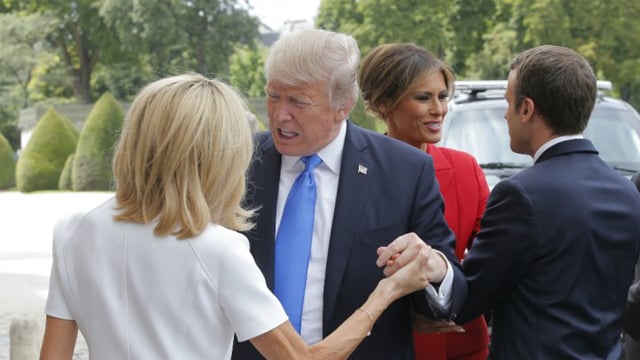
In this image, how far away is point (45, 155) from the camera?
36.6 m

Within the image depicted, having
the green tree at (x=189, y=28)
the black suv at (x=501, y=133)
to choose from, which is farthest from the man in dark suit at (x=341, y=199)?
the green tree at (x=189, y=28)

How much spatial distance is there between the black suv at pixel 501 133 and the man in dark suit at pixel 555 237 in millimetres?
4948

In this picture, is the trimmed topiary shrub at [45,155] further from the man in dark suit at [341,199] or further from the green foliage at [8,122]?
the man in dark suit at [341,199]

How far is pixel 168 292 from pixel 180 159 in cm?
34

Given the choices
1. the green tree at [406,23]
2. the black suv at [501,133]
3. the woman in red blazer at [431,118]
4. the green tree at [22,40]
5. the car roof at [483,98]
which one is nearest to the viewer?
the woman in red blazer at [431,118]

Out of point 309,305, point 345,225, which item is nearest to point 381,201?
Result: point 345,225

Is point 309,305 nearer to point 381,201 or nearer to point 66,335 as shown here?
point 381,201

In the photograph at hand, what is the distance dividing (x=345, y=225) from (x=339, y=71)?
1.67 feet

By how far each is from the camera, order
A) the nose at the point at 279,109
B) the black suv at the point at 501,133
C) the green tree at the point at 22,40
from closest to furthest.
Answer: the nose at the point at 279,109
the black suv at the point at 501,133
the green tree at the point at 22,40

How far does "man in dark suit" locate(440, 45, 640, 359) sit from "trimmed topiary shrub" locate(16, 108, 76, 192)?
3445 cm

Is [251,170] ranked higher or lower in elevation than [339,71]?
lower

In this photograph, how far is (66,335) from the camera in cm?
263

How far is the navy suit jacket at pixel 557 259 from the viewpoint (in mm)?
2971

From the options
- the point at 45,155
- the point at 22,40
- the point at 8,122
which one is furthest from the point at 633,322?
the point at 8,122
